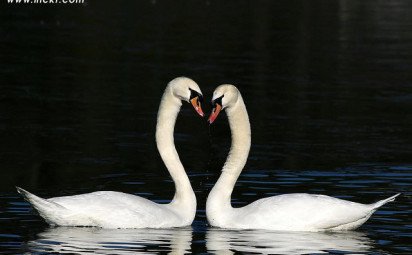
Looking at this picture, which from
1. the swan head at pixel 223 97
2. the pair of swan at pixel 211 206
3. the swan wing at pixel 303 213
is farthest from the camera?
the swan head at pixel 223 97

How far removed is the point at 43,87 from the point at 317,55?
413 inches

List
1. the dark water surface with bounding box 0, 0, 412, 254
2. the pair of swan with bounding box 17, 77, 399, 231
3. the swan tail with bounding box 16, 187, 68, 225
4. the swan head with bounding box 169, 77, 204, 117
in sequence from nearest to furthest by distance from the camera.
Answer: the swan tail with bounding box 16, 187, 68, 225
the pair of swan with bounding box 17, 77, 399, 231
the dark water surface with bounding box 0, 0, 412, 254
the swan head with bounding box 169, 77, 204, 117

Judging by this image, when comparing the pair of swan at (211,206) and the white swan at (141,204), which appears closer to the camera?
the white swan at (141,204)

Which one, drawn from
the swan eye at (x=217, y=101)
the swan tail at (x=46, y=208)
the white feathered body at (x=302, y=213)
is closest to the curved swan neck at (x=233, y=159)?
the swan eye at (x=217, y=101)

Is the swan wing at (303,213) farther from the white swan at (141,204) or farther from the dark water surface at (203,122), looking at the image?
the white swan at (141,204)

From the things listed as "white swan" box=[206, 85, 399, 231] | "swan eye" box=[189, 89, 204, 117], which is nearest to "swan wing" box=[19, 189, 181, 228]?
"white swan" box=[206, 85, 399, 231]

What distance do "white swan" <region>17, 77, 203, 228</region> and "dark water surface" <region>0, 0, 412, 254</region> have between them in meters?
0.15

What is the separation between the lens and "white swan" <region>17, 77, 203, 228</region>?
1234cm

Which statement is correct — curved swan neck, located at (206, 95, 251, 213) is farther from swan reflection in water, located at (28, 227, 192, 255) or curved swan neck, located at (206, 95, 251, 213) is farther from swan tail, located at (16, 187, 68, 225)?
swan tail, located at (16, 187, 68, 225)

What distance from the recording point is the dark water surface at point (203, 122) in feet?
41.3

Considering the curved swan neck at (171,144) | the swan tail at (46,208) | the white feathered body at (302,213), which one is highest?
the curved swan neck at (171,144)

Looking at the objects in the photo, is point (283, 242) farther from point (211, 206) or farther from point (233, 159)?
point (233, 159)

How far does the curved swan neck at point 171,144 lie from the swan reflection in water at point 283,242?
566 mm

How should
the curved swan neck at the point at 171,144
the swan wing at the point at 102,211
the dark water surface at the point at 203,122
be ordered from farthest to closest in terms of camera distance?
the curved swan neck at the point at 171,144
the dark water surface at the point at 203,122
the swan wing at the point at 102,211
